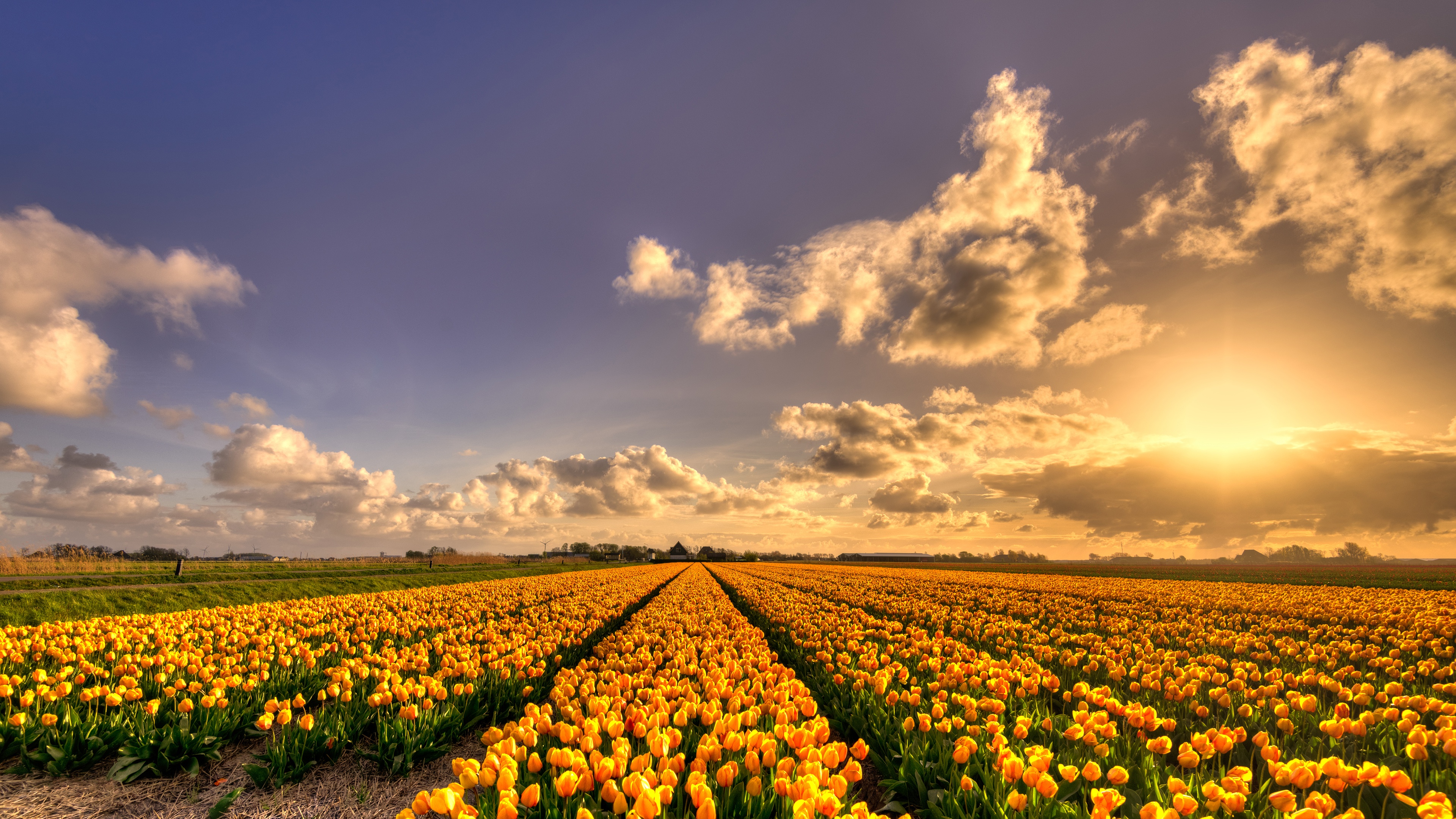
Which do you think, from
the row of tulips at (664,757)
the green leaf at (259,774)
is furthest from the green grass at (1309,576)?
the green leaf at (259,774)

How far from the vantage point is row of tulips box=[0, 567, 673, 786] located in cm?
586

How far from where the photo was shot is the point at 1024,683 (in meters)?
6.91

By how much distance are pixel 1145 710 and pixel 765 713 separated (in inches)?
139

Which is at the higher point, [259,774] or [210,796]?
[259,774]

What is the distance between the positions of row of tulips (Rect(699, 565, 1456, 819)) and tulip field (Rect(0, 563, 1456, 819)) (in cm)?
4

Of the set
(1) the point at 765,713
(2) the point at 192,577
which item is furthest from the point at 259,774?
(2) the point at 192,577

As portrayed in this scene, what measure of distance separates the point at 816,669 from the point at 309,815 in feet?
22.4

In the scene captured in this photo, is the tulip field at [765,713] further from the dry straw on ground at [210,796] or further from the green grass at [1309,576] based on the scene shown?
the green grass at [1309,576]

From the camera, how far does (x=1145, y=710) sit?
5293 mm

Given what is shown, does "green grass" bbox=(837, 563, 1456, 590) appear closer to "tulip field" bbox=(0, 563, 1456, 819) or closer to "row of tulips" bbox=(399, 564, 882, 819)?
"tulip field" bbox=(0, 563, 1456, 819)

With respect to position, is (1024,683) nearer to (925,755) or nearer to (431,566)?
(925,755)

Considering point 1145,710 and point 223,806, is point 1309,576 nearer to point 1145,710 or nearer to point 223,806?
point 1145,710

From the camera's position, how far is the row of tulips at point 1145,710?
3869mm

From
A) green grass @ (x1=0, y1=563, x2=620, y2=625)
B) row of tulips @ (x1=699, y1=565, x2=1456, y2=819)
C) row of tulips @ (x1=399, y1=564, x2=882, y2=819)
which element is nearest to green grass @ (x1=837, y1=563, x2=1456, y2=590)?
row of tulips @ (x1=699, y1=565, x2=1456, y2=819)
